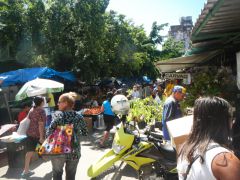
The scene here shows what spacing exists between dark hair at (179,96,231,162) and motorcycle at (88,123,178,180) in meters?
2.66

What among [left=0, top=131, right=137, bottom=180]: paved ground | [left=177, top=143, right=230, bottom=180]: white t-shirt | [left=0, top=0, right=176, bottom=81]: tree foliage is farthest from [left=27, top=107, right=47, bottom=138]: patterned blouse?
[left=0, top=0, right=176, bottom=81]: tree foliage

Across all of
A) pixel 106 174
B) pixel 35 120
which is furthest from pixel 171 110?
pixel 35 120

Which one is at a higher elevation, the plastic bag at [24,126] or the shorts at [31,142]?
the plastic bag at [24,126]

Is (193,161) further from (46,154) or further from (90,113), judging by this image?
(90,113)

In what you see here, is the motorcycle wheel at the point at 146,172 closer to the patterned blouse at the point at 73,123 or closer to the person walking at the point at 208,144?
the patterned blouse at the point at 73,123

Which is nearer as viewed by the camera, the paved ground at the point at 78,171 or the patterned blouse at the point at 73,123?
the patterned blouse at the point at 73,123

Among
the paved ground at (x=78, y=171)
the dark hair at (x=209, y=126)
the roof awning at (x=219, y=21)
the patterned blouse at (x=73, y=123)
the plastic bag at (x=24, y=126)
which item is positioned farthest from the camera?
the plastic bag at (x=24, y=126)

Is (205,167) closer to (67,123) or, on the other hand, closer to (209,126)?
(209,126)

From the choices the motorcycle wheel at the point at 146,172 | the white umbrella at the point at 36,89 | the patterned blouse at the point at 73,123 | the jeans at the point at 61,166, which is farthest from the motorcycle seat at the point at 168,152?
the white umbrella at the point at 36,89

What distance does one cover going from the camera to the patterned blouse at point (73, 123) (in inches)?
179

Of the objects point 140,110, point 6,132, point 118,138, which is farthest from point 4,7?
point 118,138

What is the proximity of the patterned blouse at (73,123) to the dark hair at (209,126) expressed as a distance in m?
2.93

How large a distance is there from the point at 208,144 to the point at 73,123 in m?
3.10

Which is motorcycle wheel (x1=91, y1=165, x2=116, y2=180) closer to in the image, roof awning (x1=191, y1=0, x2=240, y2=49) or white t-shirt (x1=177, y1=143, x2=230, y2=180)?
roof awning (x1=191, y1=0, x2=240, y2=49)
